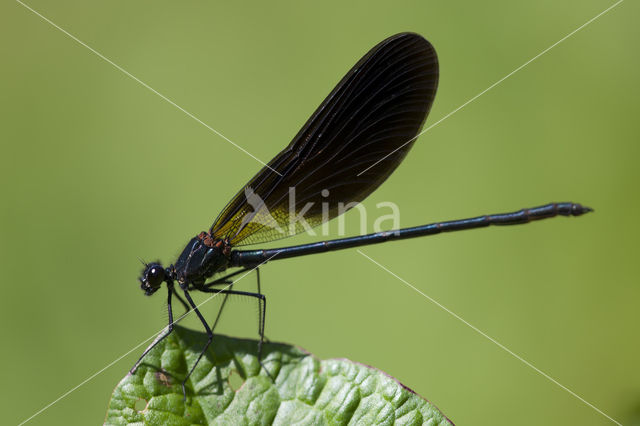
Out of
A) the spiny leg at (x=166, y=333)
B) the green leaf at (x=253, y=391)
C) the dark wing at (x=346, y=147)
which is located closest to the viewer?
the green leaf at (x=253, y=391)

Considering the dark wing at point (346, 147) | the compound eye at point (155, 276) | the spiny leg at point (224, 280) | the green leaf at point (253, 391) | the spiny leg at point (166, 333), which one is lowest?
the green leaf at point (253, 391)

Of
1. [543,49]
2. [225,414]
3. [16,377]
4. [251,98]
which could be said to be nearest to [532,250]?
[543,49]

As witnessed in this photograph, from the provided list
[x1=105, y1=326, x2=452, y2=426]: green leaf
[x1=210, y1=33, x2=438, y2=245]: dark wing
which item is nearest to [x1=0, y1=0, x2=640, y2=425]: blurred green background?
[x1=210, y1=33, x2=438, y2=245]: dark wing

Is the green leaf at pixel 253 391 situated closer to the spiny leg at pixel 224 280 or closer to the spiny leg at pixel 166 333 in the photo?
the spiny leg at pixel 166 333

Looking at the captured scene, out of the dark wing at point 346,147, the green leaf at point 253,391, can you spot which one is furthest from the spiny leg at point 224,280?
the green leaf at point 253,391

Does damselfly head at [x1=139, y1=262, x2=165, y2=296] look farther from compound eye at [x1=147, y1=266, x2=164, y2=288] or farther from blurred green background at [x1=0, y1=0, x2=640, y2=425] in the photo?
blurred green background at [x1=0, y1=0, x2=640, y2=425]

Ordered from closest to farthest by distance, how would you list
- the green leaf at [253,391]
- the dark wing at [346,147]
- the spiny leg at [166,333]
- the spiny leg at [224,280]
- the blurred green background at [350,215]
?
the green leaf at [253,391] → the spiny leg at [166,333] → the dark wing at [346,147] → the spiny leg at [224,280] → the blurred green background at [350,215]

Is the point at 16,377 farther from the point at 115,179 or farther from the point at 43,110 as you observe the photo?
the point at 43,110
